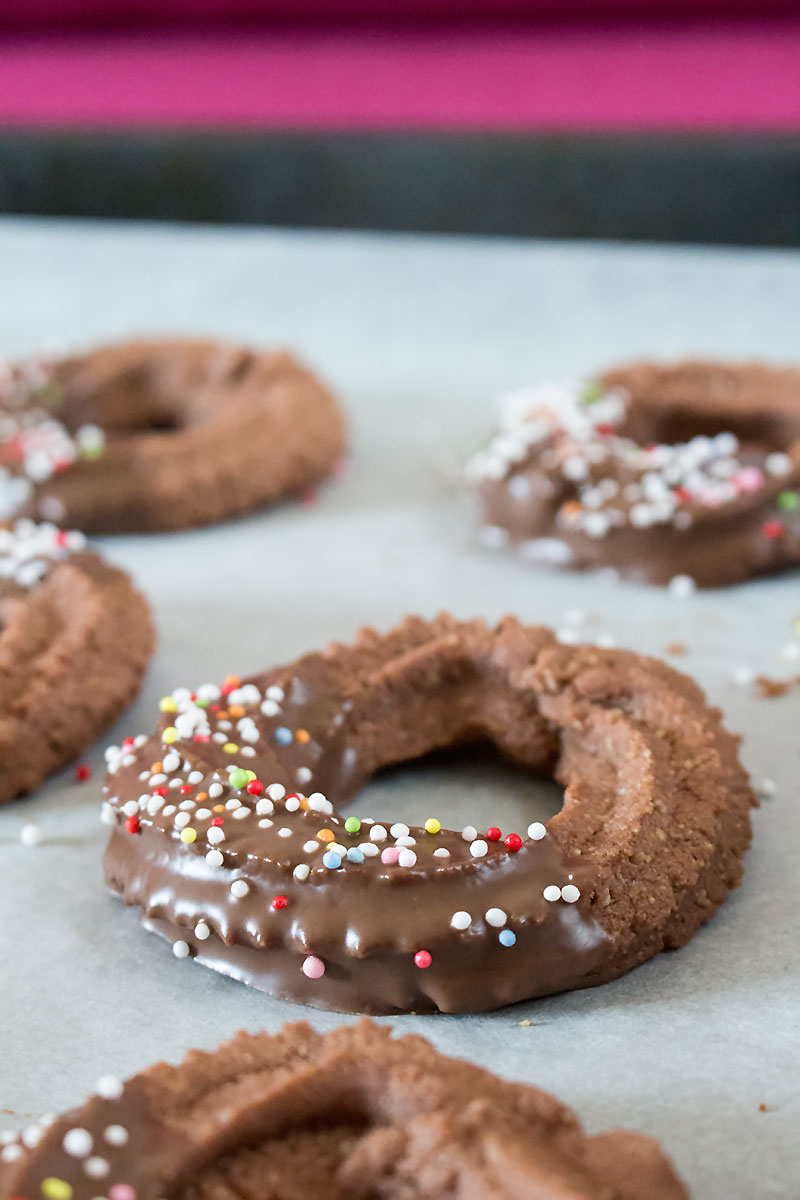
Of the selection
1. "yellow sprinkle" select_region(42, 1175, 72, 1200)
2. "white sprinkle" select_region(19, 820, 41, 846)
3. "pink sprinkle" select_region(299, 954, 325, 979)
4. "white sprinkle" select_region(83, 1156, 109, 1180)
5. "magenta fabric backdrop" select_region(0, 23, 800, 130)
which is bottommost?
"white sprinkle" select_region(19, 820, 41, 846)

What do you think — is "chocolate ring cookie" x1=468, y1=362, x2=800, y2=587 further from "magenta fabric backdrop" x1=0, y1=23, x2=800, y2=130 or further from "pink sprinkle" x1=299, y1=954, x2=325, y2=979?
"pink sprinkle" x1=299, y1=954, x2=325, y2=979

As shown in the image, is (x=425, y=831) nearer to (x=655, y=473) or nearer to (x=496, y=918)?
(x=496, y=918)

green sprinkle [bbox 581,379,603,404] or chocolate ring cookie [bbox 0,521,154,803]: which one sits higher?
green sprinkle [bbox 581,379,603,404]

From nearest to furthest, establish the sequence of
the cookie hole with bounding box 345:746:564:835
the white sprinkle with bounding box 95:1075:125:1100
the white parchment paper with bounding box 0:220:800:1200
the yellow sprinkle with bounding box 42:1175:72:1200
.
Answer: the yellow sprinkle with bounding box 42:1175:72:1200 < the white sprinkle with bounding box 95:1075:125:1100 < the white parchment paper with bounding box 0:220:800:1200 < the cookie hole with bounding box 345:746:564:835

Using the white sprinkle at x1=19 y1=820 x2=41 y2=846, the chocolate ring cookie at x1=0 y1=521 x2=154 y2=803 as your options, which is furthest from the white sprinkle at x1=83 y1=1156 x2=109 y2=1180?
the chocolate ring cookie at x1=0 y1=521 x2=154 y2=803

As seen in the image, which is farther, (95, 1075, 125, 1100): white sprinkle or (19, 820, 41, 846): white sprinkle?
(19, 820, 41, 846): white sprinkle

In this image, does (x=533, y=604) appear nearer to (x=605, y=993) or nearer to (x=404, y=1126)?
(x=605, y=993)

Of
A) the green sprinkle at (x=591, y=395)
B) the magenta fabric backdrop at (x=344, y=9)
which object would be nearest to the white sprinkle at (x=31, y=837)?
the green sprinkle at (x=591, y=395)

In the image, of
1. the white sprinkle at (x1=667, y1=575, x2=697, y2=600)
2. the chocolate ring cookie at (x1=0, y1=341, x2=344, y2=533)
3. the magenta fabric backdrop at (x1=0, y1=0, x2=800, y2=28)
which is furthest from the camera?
the magenta fabric backdrop at (x1=0, y1=0, x2=800, y2=28)
